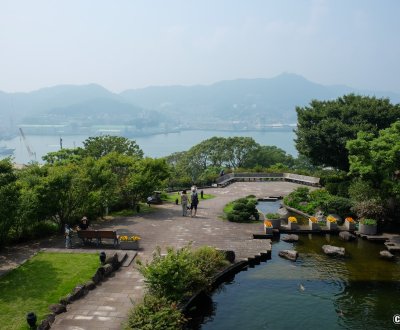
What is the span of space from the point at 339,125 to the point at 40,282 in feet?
96.6

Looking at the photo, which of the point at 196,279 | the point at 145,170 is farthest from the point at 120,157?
the point at 196,279

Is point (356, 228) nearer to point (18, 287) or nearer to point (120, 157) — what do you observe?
point (120, 157)

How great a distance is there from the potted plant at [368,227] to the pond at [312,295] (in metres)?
2.82

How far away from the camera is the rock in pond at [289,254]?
19.5 m

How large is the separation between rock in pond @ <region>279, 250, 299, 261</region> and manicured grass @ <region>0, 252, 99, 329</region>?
928cm

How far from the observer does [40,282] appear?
1487 centimetres

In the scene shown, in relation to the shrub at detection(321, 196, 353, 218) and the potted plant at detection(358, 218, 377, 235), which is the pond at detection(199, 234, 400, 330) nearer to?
the potted plant at detection(358, 218, 377, 235)

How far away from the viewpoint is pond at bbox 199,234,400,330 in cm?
1349

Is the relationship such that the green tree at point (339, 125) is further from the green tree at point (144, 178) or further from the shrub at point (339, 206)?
the green tree at point (144, 178)

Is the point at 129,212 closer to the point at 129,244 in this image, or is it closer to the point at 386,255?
the point at 129,244

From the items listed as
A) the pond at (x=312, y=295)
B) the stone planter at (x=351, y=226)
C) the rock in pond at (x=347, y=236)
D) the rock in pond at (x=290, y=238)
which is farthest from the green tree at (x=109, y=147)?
the pond at (x=312, y=295)

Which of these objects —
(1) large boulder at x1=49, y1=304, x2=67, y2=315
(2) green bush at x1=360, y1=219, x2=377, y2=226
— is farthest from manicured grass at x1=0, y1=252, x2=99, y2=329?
(2) green bush at x1=360, y1=219, x2=377, y2=226

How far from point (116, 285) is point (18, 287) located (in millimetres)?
3580

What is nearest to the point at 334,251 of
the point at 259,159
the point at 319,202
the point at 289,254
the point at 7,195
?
the point at 289,254
